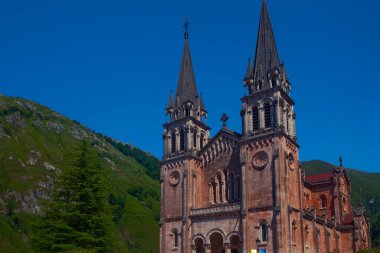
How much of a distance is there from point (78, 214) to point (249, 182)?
2132 cm

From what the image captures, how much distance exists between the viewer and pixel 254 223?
186 feet

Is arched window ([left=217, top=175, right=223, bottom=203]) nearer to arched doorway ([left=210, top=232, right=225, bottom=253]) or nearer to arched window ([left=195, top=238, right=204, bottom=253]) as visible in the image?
Result: arched doorway ([left=210, top=232, right=225, bottom=253])

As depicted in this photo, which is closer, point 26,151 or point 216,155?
point 216,155

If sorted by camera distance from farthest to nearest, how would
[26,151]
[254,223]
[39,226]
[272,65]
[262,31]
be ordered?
[26,151] → [262,31] → [272,65] → [254,223] → [39,226]

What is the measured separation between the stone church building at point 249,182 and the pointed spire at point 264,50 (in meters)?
0.14

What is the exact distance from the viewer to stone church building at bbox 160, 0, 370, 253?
185ft

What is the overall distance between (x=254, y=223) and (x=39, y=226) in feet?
79.5

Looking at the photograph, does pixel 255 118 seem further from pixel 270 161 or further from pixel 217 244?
pixel 217 244

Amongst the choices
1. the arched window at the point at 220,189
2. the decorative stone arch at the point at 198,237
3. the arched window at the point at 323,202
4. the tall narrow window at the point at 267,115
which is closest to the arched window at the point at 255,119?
the tall narrow window at the point at 267,115

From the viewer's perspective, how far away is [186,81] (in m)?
73.2

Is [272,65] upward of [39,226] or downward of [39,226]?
upward

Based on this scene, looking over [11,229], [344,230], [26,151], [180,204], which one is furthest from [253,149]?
[26,151]

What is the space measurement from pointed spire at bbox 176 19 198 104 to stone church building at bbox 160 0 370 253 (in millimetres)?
165

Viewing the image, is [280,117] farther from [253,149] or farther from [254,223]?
[254,223]
